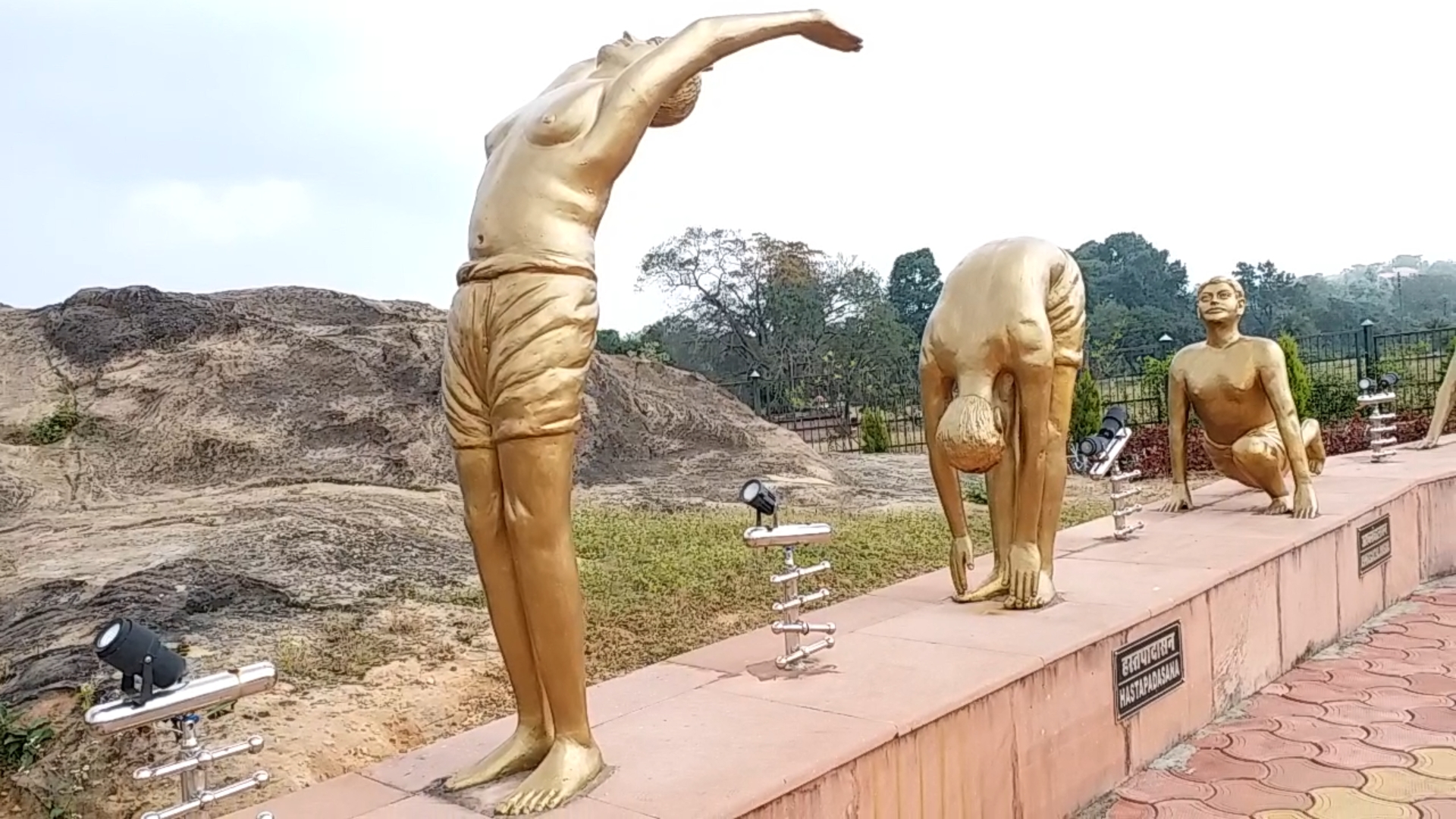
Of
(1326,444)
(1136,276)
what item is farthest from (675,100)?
(1136,276)

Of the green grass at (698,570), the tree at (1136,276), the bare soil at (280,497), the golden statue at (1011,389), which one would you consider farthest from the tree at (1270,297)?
the golden statue at (1011,389)

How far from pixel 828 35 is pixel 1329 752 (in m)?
2.68

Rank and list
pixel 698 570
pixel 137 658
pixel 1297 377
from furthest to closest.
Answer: pixel 1297 377 < pixel 698 570 < pixel 137 658

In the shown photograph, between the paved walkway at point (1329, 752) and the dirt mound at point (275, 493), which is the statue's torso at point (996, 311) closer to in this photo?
the paved walkway at point (1329, 752)

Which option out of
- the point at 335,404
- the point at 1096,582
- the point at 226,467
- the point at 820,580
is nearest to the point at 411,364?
the point at 335,404

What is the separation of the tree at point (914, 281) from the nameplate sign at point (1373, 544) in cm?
2550

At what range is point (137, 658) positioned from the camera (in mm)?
1784

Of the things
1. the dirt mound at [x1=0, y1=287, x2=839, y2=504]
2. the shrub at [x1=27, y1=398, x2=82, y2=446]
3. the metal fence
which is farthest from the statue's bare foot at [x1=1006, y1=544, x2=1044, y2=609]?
the shrub at [x1=27, y1=398, x2=82, y2=446]

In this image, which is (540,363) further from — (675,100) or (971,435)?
(971,435)

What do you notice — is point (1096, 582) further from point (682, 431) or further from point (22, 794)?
point (682, 431)

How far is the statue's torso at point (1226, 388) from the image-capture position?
16.9ft

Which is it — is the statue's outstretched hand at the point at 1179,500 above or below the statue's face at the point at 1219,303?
below

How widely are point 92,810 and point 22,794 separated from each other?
43 centimetres

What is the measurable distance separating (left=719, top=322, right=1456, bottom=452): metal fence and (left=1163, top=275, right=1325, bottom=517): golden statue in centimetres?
644
